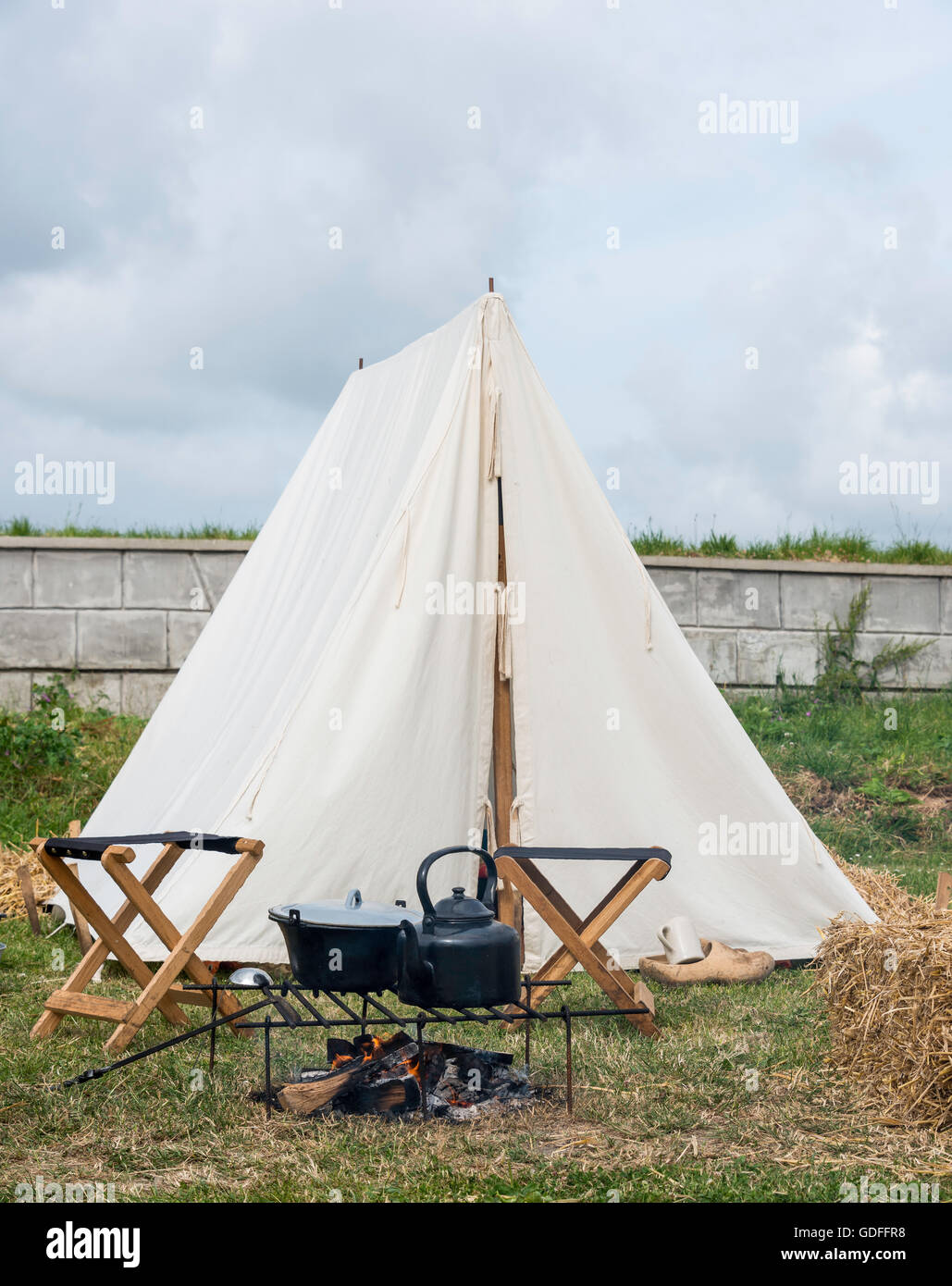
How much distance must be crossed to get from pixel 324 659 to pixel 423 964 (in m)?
1.72

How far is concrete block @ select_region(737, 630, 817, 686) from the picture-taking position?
884cm

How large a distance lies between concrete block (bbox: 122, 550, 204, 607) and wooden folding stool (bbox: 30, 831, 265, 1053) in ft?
16.0

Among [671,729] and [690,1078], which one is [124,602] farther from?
[690,1078]

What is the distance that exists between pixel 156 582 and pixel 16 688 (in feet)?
3.91

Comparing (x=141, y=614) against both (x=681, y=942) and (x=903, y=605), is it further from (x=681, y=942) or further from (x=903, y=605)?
(x=903, y=605)

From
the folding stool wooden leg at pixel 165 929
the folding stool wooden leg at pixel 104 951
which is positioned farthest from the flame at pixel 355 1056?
the folding stool wooden leg at pixel 104 951

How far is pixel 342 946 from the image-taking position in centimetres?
300

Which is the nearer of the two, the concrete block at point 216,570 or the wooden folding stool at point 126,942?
the wooden folding stool at point 126,942

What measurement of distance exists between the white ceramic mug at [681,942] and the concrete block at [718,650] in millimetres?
4604

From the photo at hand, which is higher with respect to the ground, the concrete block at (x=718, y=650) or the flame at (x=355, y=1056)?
the concrete block at (x=718, y=650)

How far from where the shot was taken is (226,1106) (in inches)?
115

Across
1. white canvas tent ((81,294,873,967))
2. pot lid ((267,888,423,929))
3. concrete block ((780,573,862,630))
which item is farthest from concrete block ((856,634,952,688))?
pot lid ((267,888,423,929))

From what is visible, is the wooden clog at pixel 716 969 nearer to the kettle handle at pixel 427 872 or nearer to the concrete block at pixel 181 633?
the kettle handle at pixel 427 872

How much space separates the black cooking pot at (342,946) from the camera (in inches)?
118
